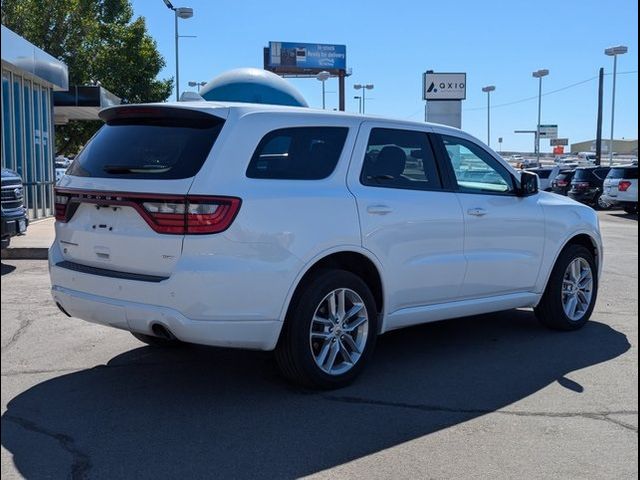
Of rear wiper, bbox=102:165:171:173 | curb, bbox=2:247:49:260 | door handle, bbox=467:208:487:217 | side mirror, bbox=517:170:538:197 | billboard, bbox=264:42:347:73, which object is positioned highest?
billboard, bbox=264:42:347:73

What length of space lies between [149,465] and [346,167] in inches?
91.2

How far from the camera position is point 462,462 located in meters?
3.82

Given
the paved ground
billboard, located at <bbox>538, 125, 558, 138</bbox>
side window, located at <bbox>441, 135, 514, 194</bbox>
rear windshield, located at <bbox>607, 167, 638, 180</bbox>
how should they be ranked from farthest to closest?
1. billboard, located at <bbox>538, 125, 558, 138</bbox>
2. rear windshield, located at <bbox>607, 167, 638, 180</bbox>
3. side window, located at <bbox>441, 135, 514, 194</bbox>
4. the paved ground

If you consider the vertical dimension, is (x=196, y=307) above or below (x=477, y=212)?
below

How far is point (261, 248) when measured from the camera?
4270 mm

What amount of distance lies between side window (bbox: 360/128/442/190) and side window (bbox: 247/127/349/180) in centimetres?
27

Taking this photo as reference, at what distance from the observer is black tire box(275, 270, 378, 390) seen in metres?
4.55

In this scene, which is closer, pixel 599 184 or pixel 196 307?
pixel 196 307

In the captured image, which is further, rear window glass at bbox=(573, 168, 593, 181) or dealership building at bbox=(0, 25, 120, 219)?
rear window glass at bbox=(573, 168, 593, 181)

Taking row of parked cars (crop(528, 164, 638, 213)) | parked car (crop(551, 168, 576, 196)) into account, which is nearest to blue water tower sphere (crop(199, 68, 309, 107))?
row of parked cars (crop(528, 164, 638, 213))

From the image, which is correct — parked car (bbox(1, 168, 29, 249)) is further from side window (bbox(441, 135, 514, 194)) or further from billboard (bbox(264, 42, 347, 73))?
billboard (bbox(264, 42, 347, 73))

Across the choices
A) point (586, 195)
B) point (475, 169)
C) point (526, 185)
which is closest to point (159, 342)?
point (475, 169)

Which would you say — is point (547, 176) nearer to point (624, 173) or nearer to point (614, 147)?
point (624, 173)

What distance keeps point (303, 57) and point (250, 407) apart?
2676 inches
